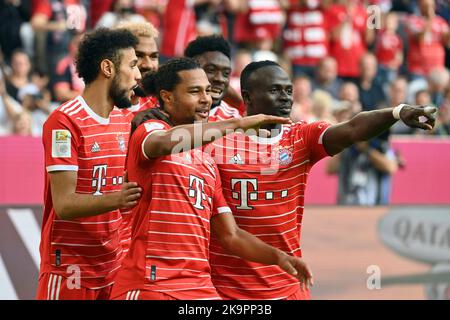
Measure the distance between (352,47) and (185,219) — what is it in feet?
29.8

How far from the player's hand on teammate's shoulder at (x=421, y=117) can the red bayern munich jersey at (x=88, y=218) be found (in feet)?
5.97

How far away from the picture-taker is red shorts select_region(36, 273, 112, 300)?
6.04 meters

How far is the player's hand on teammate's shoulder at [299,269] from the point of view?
17.6 ft

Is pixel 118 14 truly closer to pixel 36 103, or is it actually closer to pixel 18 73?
pixel 18 73

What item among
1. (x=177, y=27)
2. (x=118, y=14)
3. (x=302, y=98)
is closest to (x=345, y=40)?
(x=302, y=98)

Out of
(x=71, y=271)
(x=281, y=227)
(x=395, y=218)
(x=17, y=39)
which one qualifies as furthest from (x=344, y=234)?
(x=17, y=39)

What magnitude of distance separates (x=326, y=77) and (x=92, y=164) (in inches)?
303

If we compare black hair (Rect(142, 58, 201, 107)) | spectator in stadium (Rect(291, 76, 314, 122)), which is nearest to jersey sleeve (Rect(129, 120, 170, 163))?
black hair (Rect(142, 58, 201, 107))

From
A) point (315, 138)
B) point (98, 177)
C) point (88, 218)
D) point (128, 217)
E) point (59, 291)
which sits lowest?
point (59, 291)

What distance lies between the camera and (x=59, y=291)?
604cm

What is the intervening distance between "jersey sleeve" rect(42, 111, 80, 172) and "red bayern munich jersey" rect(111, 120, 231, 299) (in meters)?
0.48
